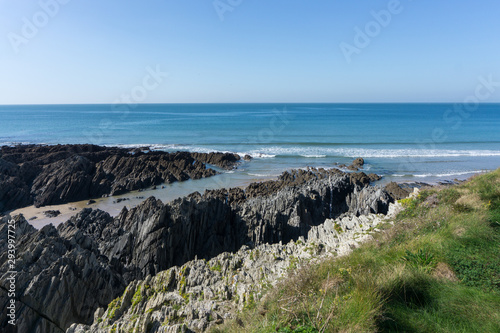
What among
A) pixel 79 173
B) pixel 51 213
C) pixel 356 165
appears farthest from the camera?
pixel 356 165

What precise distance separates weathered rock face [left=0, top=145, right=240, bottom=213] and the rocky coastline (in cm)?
1344

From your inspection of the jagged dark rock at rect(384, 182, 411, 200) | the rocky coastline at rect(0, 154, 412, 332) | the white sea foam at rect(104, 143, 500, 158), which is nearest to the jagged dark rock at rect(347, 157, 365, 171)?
the white sea foam at rect(104, 143, 500, 158)

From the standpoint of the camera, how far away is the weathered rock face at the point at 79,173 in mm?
27891

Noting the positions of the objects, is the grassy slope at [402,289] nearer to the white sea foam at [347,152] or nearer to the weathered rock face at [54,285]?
the weathered rock face at [54,285]

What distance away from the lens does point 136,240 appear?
45.9 ft

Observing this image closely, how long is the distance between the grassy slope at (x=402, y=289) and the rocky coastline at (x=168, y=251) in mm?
1649

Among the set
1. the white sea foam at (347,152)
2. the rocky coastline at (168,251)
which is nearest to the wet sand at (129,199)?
the rocky coastline at (168,251)

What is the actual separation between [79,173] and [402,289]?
32945mm

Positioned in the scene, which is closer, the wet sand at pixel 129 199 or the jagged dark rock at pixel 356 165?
the wet sand at pixel 129 199

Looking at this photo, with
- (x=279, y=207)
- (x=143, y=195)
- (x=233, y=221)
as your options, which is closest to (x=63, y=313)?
(x=233, y=221)

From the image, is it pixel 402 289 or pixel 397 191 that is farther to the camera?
pixel 397 191

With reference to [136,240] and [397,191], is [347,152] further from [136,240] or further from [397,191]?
[136,240]

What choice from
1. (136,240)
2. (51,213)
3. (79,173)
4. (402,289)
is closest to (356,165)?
(136,240)

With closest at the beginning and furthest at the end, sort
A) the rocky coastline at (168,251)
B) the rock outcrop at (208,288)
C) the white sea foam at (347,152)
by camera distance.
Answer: the rock outcrop at (208,288)
the rocky coastline at (168,251)
the white sea foam at (347,152)
